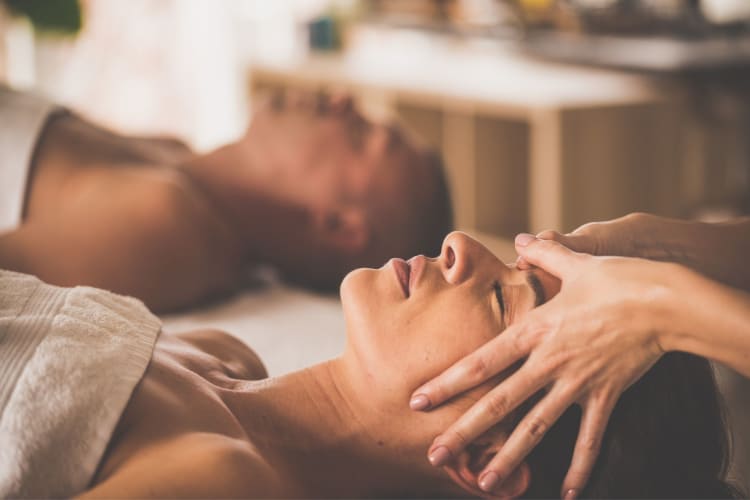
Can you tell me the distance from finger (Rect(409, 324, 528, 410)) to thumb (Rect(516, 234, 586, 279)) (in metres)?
0.10

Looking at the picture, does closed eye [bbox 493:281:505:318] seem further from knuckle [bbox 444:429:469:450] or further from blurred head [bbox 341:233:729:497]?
knuckle [bbox 444:429:469:450]

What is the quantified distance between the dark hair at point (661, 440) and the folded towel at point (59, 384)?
1.70ft

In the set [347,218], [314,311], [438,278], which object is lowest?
[314,311]

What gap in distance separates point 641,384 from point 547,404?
0.14 meters

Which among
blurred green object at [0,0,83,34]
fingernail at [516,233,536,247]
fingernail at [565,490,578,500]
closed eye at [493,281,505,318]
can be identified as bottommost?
fingernail at [565,490,578,500]

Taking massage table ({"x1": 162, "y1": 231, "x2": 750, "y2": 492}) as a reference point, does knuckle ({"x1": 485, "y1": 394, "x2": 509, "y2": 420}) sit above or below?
above

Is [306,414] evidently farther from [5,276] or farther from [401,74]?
[401,74]

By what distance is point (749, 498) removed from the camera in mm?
1235

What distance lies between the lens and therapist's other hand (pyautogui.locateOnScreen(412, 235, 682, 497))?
1105 millimetres

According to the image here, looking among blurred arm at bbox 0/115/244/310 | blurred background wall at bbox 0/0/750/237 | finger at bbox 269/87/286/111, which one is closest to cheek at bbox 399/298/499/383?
blurred arm at bbox 0/115/244/310

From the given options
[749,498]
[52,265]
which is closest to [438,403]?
[749,498]

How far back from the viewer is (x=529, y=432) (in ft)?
3.70

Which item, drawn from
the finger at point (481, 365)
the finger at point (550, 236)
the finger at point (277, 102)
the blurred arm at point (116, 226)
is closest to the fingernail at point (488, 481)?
the finger at point (481, 365)

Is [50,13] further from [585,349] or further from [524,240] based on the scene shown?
[585,349]
